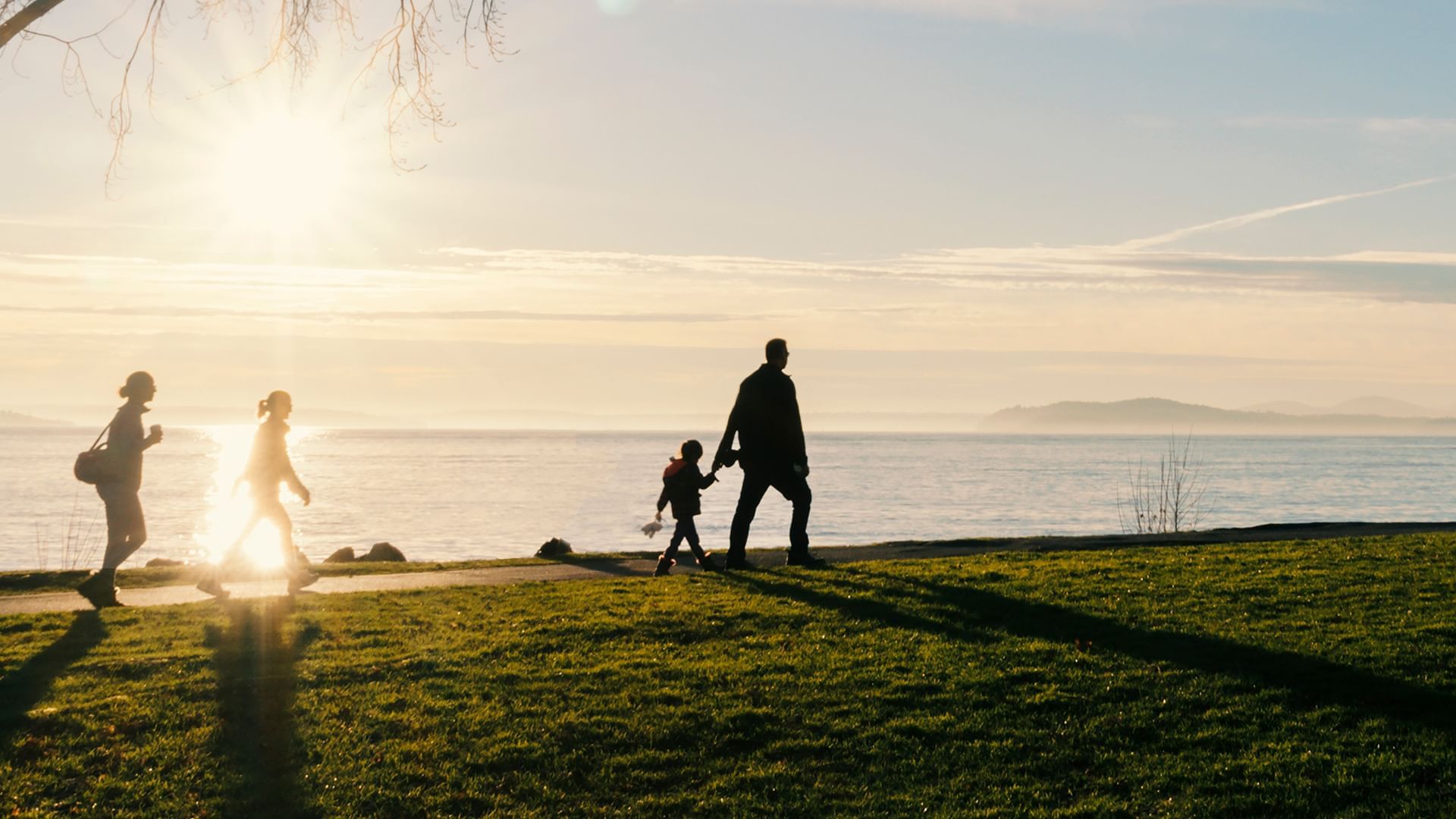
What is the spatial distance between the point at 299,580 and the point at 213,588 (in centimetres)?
98

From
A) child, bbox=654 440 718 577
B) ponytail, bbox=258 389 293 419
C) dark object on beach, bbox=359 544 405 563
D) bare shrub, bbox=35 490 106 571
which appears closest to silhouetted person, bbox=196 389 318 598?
ponytail, bbox=258 389 293 419

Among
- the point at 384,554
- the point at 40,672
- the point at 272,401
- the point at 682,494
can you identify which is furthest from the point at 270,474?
the point at 384,554

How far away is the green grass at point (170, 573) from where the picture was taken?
46.9 feet

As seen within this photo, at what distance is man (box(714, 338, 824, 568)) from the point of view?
13289mm

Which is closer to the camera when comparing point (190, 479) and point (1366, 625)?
point (1366, 625)

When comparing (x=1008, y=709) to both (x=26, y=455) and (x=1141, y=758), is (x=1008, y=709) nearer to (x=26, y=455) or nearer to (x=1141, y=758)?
Result: (x=1141, y=758)

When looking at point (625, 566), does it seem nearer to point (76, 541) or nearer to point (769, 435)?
point (769, 435)

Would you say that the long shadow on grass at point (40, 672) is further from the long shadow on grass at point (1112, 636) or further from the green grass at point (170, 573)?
the long shadow on grass at point (1112, 636)

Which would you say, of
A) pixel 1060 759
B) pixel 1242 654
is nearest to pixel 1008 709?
pixel 1060 759

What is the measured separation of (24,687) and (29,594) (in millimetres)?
5851

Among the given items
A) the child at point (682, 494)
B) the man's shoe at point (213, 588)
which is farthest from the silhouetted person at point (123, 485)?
the child at point (682, 494)

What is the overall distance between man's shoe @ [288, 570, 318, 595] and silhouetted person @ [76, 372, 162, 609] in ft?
5.19

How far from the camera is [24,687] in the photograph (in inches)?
324

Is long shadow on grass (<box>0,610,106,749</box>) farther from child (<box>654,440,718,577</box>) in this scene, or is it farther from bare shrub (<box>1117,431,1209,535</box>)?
bare shrub (<box>1117,431,1209,535</box>)
